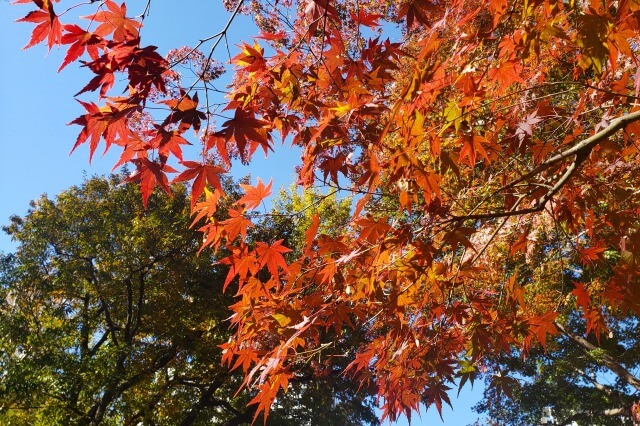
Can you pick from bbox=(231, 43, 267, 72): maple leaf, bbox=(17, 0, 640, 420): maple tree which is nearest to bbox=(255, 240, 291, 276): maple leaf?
bbox=(17, 0, 640, 420): maple tree

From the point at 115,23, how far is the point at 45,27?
0.64 ft

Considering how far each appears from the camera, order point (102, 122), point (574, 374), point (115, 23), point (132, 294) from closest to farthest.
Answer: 1. point (102, 122)
2. point (115, 23)
3. point (132, 294)
4. point (574, 374)

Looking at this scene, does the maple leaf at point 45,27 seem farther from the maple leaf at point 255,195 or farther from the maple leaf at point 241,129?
the maple leaf at point 255,195

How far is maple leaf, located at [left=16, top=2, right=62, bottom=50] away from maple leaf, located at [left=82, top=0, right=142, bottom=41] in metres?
0.11

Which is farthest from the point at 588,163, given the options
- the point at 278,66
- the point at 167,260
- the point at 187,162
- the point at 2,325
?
the point at 2,325

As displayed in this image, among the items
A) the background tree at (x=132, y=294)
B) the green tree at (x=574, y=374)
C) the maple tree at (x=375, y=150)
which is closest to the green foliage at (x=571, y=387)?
the green tree at (x=574, y=374)

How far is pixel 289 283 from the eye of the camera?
6.54 feet

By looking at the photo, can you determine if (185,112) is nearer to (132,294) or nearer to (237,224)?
(237,224)

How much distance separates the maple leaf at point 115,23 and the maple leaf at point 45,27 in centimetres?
11

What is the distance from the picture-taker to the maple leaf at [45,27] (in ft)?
4.71

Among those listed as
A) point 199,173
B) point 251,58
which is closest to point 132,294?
point 251,58

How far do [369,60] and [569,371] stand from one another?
1281 cm

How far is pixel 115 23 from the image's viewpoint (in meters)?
1.58

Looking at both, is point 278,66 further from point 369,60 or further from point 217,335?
point 217,335
